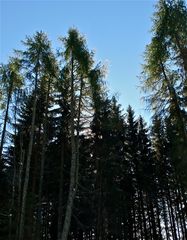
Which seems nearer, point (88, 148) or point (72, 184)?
point (72, 184)

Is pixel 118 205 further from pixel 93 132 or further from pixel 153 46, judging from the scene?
pixel 153 46

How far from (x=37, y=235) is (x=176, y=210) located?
15.7 metres

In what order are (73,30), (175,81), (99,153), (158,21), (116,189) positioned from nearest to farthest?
(175,81), (158,21), (73,30), (99,153), (116,189)

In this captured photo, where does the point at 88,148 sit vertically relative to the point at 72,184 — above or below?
above

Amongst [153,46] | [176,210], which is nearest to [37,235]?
[153,46]

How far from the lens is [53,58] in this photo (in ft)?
65.8

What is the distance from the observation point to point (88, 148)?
23531mm

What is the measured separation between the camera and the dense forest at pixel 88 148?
16.5m

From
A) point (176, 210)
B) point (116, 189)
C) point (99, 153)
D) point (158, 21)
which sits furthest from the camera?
point (176, 210)

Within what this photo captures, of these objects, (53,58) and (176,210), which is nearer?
(53,58)

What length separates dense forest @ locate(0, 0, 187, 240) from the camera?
16531mm

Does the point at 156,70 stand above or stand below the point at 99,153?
above

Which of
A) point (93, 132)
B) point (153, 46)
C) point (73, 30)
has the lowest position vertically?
point (93, 132)

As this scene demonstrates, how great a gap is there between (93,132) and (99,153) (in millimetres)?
1636
